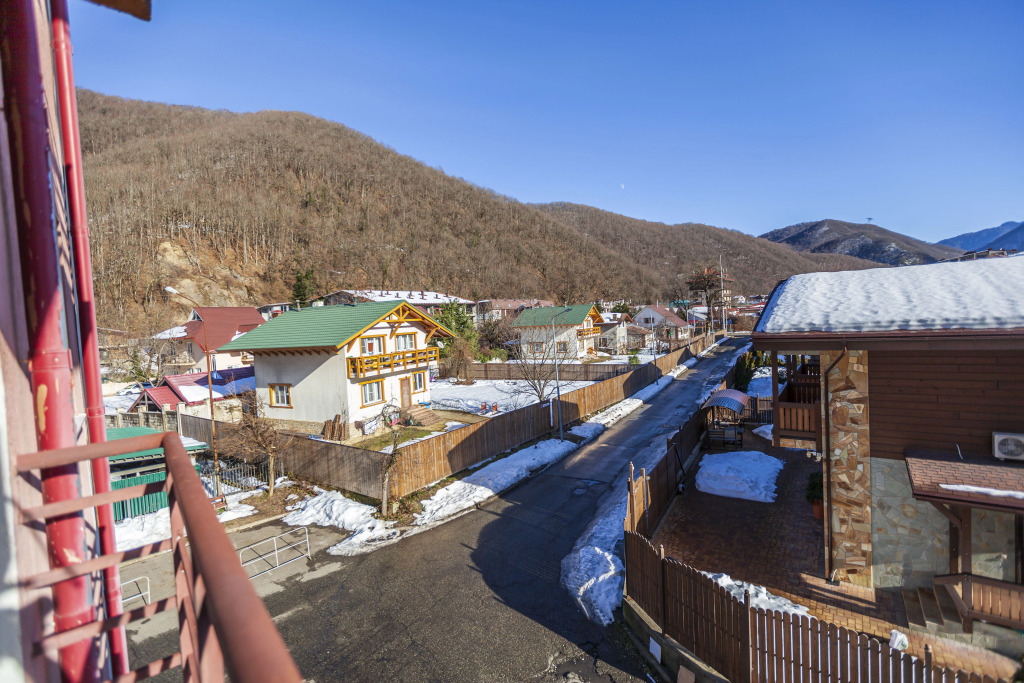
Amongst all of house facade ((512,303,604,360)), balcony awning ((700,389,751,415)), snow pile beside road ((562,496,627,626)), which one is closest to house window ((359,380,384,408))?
snow pile beside road ((562,496,627,626))

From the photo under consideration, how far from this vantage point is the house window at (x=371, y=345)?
23598 mm

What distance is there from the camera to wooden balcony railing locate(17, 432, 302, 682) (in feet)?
2.38

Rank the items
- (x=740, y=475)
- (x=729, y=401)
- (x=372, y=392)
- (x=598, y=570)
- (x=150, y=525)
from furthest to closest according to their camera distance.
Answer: (x=372, y=392), (x=729, y=401), (x=740, y=475), (x=150, y=525), (x=598, y=570)

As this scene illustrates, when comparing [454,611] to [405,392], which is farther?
[405,392]

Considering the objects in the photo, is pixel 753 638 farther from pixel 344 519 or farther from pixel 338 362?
pixel 338 362

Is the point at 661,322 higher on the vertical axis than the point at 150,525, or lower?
higher

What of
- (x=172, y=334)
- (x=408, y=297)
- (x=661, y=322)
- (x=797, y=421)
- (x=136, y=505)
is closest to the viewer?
(x=797, y=421)

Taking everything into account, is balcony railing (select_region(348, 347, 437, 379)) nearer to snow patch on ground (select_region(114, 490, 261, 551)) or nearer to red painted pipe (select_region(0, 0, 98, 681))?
snow patch on ground (select_region(114, 490, 261, 551))

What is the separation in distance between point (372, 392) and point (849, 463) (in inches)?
781

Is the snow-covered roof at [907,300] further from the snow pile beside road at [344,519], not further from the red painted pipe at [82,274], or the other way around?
the snow pile beside road at [344,519]

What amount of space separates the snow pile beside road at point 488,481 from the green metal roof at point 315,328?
9.62m

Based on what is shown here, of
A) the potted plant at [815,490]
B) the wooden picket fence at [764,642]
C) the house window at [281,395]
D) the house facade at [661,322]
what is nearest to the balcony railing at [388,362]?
the house window at [281,395]

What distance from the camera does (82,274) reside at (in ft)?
10.6

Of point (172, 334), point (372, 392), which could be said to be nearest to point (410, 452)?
point (372, 392)
